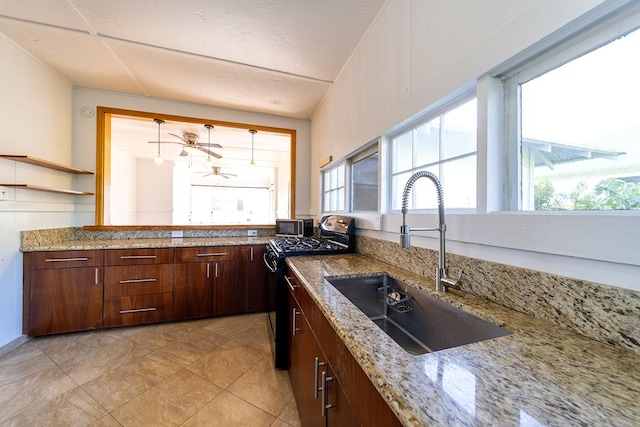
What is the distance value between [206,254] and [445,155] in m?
2.42

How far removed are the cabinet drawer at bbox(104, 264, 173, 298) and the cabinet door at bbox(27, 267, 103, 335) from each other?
3.0 inches

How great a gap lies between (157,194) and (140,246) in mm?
4123

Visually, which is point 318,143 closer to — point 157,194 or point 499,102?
point 499,102

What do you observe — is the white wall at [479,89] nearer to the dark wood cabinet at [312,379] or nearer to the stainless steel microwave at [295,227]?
the dark wood cabinet at [312,379]

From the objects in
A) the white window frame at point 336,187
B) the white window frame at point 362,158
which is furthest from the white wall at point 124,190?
the white window frame at point 362,158

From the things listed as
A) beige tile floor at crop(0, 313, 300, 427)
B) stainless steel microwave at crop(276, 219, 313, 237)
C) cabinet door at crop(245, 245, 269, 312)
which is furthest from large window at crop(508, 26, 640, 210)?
cabinet door at crop(245, 245, 269, 312)

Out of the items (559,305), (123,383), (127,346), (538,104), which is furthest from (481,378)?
(127,346)

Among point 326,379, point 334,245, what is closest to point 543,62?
point 326,379

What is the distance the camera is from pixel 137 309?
2.33 m

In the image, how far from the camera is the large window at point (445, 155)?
3.52 feet

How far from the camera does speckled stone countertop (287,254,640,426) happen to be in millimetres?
386

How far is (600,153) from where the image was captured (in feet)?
2.20

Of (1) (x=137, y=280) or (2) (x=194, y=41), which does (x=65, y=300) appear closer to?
(1) (x=137, y=280)

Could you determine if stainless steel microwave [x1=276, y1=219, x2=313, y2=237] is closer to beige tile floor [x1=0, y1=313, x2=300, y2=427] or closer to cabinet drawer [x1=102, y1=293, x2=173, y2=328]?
beige tile floor [x1=0, y1=313, x2=300, y2=427]
